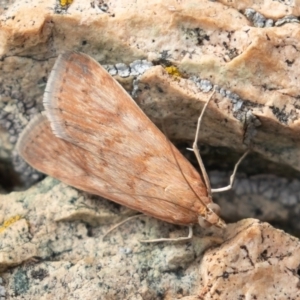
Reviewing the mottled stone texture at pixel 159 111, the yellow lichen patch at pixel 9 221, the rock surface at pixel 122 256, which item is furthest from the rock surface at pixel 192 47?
the yellow lichen patch at pixel 9 221

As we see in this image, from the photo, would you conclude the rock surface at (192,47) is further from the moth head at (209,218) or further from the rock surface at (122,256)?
A: the rock surface at (122,256)

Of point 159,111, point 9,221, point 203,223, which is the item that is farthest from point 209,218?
point 9,221

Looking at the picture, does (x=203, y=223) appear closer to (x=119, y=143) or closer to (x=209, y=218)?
(x=209, y=218)

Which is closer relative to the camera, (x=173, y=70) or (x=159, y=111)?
(x=173, y=70)

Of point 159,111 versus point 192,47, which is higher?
point 192,47

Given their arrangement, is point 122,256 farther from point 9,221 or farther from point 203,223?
point 9,221

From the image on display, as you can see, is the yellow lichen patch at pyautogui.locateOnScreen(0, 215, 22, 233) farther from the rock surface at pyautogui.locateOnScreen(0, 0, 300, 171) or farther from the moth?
the rock surface at pyautogui.locateOnScreen(0, 0, 300, 171)

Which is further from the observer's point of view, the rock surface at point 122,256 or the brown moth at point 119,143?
the brown moth at point 119,143

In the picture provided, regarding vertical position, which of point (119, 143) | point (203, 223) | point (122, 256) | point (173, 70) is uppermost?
point (173, 70)

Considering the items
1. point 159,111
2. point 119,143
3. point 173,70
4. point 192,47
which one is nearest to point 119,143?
point 119,143
